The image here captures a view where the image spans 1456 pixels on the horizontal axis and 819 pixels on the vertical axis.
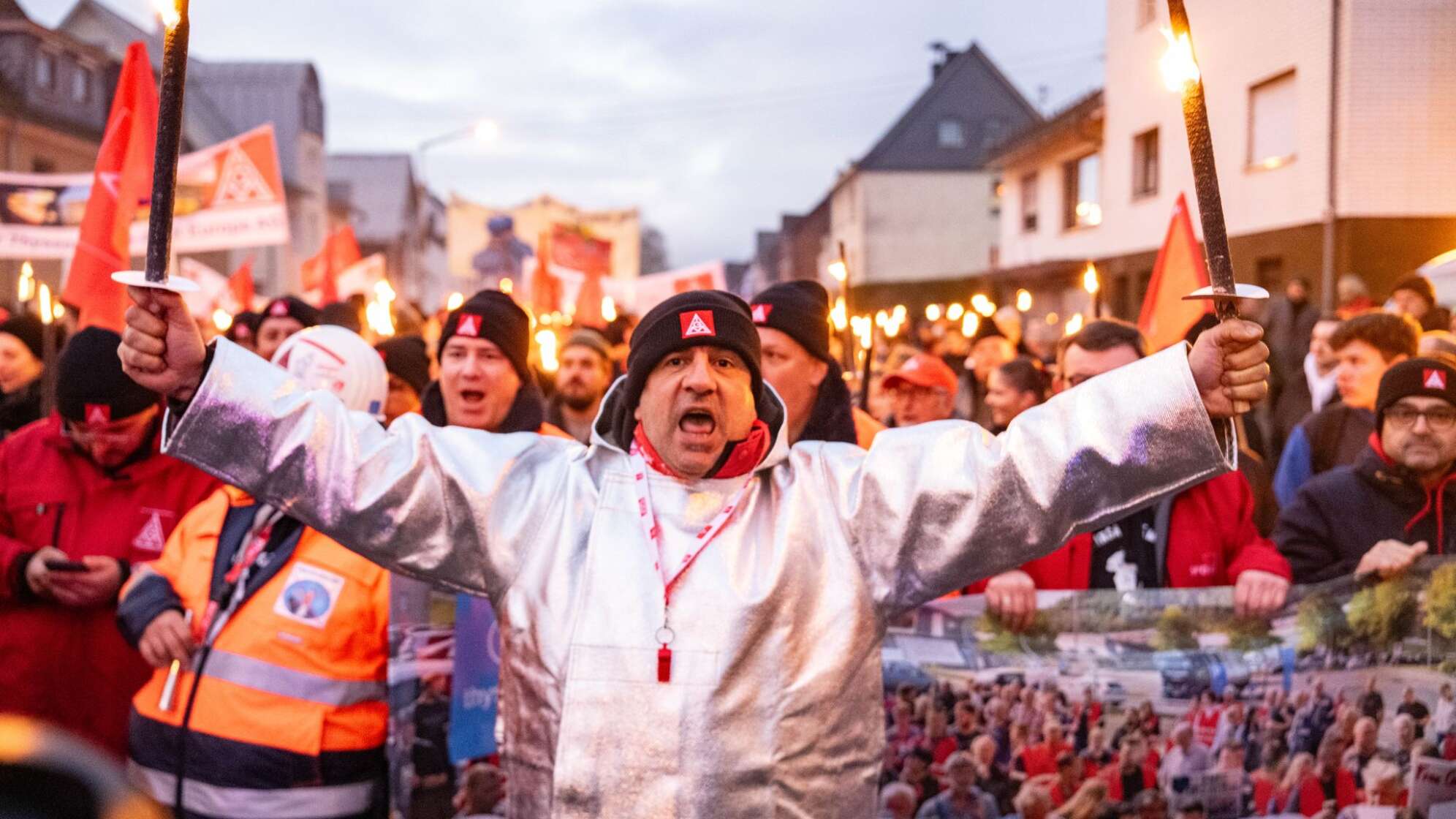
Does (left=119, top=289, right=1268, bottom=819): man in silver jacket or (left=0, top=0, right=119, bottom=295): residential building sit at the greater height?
(left=0, top=0, right=119, bottom=295): residential building

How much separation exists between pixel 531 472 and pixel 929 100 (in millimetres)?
44248

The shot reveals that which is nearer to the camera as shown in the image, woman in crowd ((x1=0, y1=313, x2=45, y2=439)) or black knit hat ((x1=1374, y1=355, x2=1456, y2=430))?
black knit hat ((x1=1374, y1=355, x2=1456, y2=430))

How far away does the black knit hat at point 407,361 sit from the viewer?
510 centimetres

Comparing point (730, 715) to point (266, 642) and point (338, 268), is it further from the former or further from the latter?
point (338, 268)

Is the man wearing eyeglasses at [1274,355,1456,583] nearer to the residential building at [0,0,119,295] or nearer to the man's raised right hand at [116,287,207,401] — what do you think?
the man's raised right hand at [116,287,207,401]

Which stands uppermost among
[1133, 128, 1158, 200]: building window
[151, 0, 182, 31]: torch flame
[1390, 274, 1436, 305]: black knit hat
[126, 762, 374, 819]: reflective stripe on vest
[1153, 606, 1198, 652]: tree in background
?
[1133, 128, 1158, 200]: building window

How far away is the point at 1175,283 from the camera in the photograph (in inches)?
269

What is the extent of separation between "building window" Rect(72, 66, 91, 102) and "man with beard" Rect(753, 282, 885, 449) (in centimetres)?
2901

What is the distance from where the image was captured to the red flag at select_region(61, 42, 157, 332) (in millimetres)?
5363

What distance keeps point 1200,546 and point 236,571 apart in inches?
105

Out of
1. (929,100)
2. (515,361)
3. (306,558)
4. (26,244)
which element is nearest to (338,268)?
(26,244)

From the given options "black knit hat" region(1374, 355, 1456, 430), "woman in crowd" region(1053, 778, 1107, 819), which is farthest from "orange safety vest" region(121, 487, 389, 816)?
"black knit hat" region(1374, 355, 1456, 430)

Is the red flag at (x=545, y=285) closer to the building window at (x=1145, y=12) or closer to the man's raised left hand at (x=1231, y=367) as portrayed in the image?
the building window at (x=1145, y=12)

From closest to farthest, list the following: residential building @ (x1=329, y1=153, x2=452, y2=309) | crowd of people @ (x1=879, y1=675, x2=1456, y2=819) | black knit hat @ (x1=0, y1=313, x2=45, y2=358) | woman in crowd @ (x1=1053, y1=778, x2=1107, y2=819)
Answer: crowd of people @ (x1=879, y1=675, x2=1456, y2=819) < woman in crowd @ (x1=1053, y1=778, x2=1107, y2=819) < black knit hat @ (x1=0, y1=313, x2=45, y2=358) < residential building @ (x1=329, y1=153, x2=452, y2=309)
